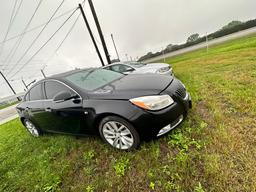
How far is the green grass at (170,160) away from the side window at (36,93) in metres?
1.10

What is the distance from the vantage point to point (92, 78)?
357 centimetres

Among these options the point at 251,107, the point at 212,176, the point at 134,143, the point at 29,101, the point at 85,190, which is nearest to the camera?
the point at 212,176

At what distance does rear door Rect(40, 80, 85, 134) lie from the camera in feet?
10.1

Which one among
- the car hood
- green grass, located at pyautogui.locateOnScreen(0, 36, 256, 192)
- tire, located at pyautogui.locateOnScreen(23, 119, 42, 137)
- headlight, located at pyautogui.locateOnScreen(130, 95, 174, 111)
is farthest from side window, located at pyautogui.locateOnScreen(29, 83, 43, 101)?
headlight, located at pyautogui.locateOnScreen(130, 95, 174, 111)

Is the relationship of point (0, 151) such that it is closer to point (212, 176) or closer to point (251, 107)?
point (212, 176)

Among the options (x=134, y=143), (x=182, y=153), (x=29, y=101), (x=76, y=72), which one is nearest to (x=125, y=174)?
(x=134, y=143)

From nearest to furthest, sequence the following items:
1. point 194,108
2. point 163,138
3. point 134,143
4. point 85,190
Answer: point 85,190
point 134,143
point 163,138
point 194,108

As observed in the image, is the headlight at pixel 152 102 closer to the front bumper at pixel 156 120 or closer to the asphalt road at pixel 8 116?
the front bumper at pixel 156 120

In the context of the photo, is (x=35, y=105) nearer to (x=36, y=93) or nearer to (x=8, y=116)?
(x=36, y=93)

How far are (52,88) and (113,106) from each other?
1733 mm

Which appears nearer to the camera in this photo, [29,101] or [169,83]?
[169,83]

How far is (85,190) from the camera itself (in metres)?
2.38

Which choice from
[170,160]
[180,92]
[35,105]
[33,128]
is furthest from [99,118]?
[33,128]

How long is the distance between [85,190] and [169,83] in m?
2.15
